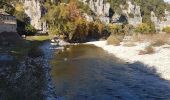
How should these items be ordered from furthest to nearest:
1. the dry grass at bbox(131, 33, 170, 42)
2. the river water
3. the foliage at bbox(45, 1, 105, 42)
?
the foliage at bbox(45, 1, 105, 42), the dry grass at bbox(131, 33, 170, 42), the river water

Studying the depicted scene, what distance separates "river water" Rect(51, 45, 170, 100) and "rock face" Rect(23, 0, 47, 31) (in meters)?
A: 121

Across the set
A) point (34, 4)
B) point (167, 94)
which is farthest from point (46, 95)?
point (34, 4)

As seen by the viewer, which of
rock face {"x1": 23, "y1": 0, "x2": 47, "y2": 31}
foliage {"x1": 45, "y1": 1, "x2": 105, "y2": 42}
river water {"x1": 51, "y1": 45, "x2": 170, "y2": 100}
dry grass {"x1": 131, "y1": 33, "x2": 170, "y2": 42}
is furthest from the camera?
rock face {"x1": 23, "y1": 0, "x2": 47, "y2": 31}

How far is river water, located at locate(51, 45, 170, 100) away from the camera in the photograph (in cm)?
3420

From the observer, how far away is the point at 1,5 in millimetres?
156625

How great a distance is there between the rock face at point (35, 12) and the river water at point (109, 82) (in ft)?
398

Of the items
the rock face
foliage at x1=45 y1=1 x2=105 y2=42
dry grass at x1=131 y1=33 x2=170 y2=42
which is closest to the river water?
dry grass at x1=131 y1=33 x2=170 y2=42

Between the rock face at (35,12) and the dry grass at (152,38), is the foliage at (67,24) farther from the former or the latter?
the rock face at (35,12)

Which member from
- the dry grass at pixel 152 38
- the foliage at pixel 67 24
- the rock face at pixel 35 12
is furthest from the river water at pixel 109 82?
the rock face at pixel 35 12

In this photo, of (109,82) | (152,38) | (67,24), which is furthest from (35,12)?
(109,82)

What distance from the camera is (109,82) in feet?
138

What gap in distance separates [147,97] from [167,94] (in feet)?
7.74

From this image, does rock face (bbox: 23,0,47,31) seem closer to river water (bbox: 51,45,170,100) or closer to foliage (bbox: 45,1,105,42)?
foliage (bbox: 45,1,105,42)

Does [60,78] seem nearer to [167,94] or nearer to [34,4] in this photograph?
[167,94]
